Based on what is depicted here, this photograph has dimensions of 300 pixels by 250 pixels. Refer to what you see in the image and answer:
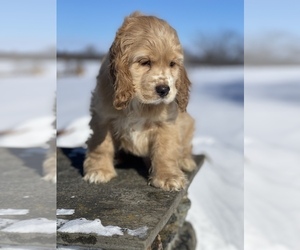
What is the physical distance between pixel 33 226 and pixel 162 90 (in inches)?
47.4

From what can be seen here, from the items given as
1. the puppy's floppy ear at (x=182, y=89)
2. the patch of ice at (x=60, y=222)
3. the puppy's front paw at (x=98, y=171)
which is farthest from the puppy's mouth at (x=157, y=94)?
the patch of ice at (x=60, y=222)

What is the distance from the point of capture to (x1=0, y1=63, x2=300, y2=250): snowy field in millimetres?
4582

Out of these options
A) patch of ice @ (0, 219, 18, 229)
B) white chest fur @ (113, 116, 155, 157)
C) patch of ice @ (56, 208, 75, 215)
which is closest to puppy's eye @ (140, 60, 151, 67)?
white chest fur @ (113, 116, 155, 157)

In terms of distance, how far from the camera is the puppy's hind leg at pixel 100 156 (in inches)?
142

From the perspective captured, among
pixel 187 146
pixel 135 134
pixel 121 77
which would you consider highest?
pixel 121 77

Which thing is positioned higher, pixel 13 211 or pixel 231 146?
pixel 13 211

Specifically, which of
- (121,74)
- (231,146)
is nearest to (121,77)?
(121,74)

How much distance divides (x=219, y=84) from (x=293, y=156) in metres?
8.03

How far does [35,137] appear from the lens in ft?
22.8

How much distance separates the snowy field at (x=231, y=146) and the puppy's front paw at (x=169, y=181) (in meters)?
0.86

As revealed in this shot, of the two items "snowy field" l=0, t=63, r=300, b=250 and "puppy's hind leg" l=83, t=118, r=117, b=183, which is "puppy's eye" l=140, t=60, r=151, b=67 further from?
"puppy's hind leg" l=83, t=118, r=117, b=183

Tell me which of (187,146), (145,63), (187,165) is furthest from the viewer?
(187,146)

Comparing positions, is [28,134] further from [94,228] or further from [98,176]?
[94,228]

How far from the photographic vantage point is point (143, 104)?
11.3 feet
